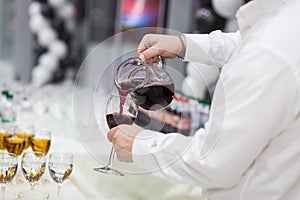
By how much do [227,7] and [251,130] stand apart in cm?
228

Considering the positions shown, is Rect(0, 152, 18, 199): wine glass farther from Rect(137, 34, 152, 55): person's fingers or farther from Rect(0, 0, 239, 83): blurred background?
Rect(0, 0, 239, 83): blurred background

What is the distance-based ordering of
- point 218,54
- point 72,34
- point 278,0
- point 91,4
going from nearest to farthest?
point 278,0, point 218,54, point 72,34, point 91,4

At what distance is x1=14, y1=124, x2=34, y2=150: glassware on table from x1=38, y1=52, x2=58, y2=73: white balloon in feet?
13.3

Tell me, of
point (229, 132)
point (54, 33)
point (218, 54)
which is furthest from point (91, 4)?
point (229, 132)

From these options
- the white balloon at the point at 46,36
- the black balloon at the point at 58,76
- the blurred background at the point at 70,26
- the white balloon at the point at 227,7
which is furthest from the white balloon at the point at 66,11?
the white balloon at the point at 227,7

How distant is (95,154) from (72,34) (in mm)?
5047

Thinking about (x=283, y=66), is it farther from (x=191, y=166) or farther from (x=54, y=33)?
(x=54, y=33)

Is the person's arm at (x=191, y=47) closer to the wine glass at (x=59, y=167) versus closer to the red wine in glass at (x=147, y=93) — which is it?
the red wine in glass at (x=147, y=93)

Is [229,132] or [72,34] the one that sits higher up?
[229,132]

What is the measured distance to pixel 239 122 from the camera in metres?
1.04

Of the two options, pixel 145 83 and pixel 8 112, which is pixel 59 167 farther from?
pixel 8 112

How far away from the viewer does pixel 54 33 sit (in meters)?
5.64

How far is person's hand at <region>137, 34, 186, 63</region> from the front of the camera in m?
1.32

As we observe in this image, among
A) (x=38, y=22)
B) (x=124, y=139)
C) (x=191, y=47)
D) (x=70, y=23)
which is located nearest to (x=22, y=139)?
(x=124, y=139)
